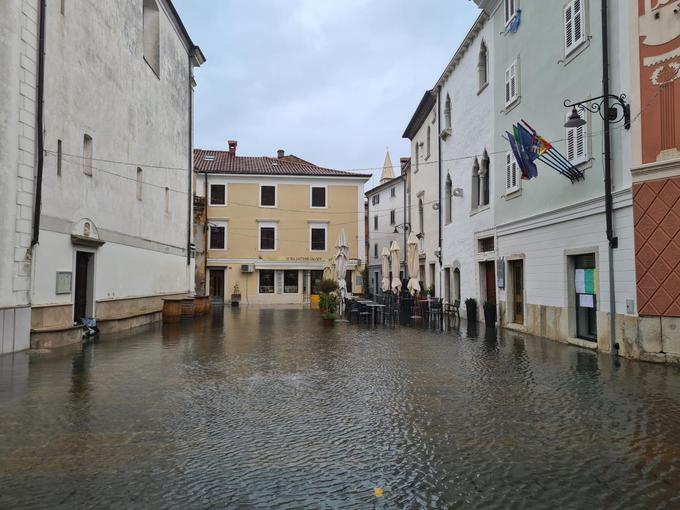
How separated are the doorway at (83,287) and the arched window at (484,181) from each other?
12928 mm

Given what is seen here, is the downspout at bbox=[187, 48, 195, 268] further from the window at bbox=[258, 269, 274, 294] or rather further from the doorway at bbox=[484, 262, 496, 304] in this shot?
the doorway at bbox=[484, 262, 496, 304]

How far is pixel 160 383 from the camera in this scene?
7.77 m

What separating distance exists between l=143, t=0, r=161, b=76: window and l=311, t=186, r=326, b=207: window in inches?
754

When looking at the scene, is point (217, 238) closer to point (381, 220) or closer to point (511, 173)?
point (381, 220)

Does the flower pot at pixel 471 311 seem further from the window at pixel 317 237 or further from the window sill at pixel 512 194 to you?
the window at pixel 317 237

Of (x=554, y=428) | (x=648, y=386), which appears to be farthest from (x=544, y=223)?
(x=554, y=428)

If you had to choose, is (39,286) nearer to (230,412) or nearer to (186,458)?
(230,412)

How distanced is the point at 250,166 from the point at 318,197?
5615 mm

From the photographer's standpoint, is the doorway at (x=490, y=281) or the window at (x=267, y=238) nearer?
the doorway at (x=490, y=281)

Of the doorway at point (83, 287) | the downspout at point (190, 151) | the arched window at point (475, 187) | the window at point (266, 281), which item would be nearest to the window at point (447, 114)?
the arched window at point (475, 187)

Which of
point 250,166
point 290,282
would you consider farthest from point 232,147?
point 290,282

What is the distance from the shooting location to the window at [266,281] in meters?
37.0

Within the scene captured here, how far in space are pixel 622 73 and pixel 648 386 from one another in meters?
6.29

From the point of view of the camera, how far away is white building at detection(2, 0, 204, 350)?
1152cm
